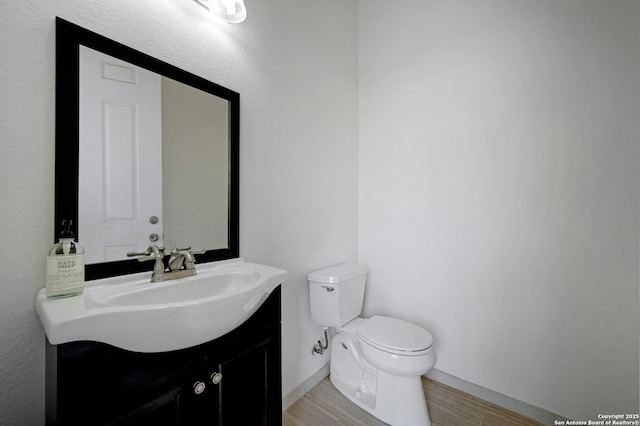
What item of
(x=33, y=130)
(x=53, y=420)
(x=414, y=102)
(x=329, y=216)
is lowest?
(x=53, y=420)

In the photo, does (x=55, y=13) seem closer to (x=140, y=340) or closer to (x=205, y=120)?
(x=205, y=120)

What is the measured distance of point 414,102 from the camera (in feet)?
5.70

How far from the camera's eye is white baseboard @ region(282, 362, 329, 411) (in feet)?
4.70

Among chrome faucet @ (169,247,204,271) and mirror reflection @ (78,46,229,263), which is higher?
mirror reflection @ (78,46,229,263)

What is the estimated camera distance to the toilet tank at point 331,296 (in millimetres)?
1495

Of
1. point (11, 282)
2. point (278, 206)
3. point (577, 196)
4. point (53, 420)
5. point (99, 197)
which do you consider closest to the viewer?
point (53, 420)

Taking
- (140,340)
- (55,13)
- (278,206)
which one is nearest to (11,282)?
(140,340)

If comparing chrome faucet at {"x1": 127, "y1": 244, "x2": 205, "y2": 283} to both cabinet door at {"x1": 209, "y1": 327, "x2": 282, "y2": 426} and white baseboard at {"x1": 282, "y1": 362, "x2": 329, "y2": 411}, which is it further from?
white baseboard at {"x1": 282, "y1": 362, "x2": 329, "y2": 411}

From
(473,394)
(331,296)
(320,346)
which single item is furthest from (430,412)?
(331,296)

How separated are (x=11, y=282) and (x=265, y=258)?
84cm

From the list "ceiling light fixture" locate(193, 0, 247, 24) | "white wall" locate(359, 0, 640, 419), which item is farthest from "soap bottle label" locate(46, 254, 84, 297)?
"white wall" locate(359, 0, 640, 419)

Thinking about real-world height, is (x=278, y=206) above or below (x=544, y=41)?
below

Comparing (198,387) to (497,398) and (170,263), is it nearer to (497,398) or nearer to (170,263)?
(170,263)

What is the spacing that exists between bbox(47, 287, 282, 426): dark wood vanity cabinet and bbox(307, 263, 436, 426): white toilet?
577mm
